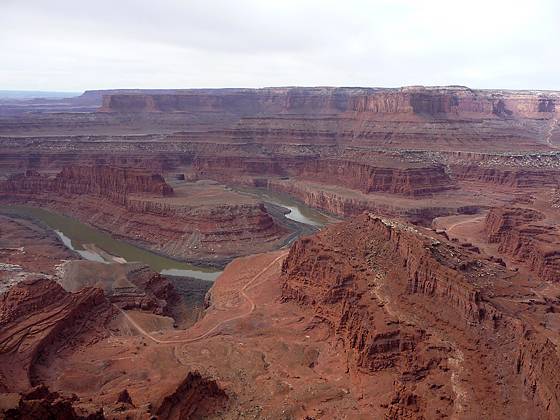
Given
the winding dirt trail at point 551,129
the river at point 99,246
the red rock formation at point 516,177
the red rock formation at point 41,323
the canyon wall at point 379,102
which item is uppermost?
the canyon wall at point 379,102

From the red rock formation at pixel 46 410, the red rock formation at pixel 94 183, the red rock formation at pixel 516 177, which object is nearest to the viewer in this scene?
the red rock formation at pixel 46 410

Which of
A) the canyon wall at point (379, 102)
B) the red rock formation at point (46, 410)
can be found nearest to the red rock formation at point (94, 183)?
the red rock formation at point (46, 410)

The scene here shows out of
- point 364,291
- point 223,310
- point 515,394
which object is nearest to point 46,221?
point 223,310

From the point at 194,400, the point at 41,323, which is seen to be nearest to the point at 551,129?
the point at 41,323

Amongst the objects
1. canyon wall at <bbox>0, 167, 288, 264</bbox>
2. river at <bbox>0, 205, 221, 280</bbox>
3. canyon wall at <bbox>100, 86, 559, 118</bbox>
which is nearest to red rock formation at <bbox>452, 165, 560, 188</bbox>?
canyon wall at <bbox>100, 86, 559, 118</bbox>

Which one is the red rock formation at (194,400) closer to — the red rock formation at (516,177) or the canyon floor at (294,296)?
the canyon floor at (294,296)

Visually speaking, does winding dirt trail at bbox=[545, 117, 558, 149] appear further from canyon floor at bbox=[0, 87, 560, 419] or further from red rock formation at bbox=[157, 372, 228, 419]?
red rock formation at bbox=[157, 372, 228, 419]
